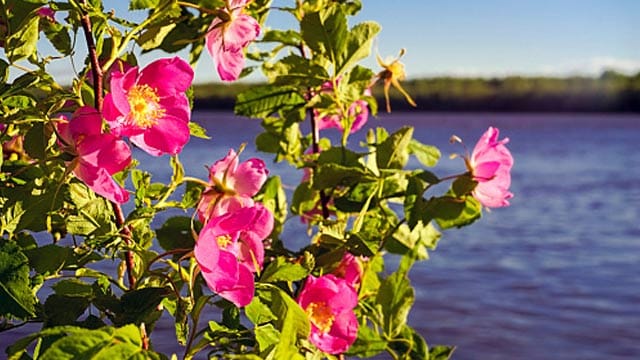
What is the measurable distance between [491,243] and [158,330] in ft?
8.88

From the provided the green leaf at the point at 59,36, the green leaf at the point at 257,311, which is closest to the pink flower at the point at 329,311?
the green leaf at the point at 257,311

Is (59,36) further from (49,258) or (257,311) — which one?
(257,311)

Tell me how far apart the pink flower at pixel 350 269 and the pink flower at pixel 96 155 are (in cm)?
33

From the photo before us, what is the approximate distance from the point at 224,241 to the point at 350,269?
0.27 m

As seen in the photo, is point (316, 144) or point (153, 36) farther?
point (316, 144)

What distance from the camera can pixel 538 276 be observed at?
12.9ft

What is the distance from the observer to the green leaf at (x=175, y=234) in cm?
99

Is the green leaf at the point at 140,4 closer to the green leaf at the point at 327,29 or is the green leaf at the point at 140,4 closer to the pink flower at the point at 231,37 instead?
the pink flower at the point at 231,37

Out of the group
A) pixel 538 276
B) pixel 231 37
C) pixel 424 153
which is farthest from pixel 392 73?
pixel 538 276

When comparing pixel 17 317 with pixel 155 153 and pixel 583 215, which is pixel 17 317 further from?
pixel 583 215

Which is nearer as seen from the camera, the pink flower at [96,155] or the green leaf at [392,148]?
the pink flower at [96,155]

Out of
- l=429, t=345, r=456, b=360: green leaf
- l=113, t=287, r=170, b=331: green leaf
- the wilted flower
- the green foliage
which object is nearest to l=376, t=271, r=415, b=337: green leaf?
the green foliage

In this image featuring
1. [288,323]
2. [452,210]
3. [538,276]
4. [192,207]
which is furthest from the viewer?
[538,276]

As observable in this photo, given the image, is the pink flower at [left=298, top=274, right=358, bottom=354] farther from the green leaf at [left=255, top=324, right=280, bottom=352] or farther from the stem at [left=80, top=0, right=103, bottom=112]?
the stem at [left=80, top=0, right=103, bottom=112]
